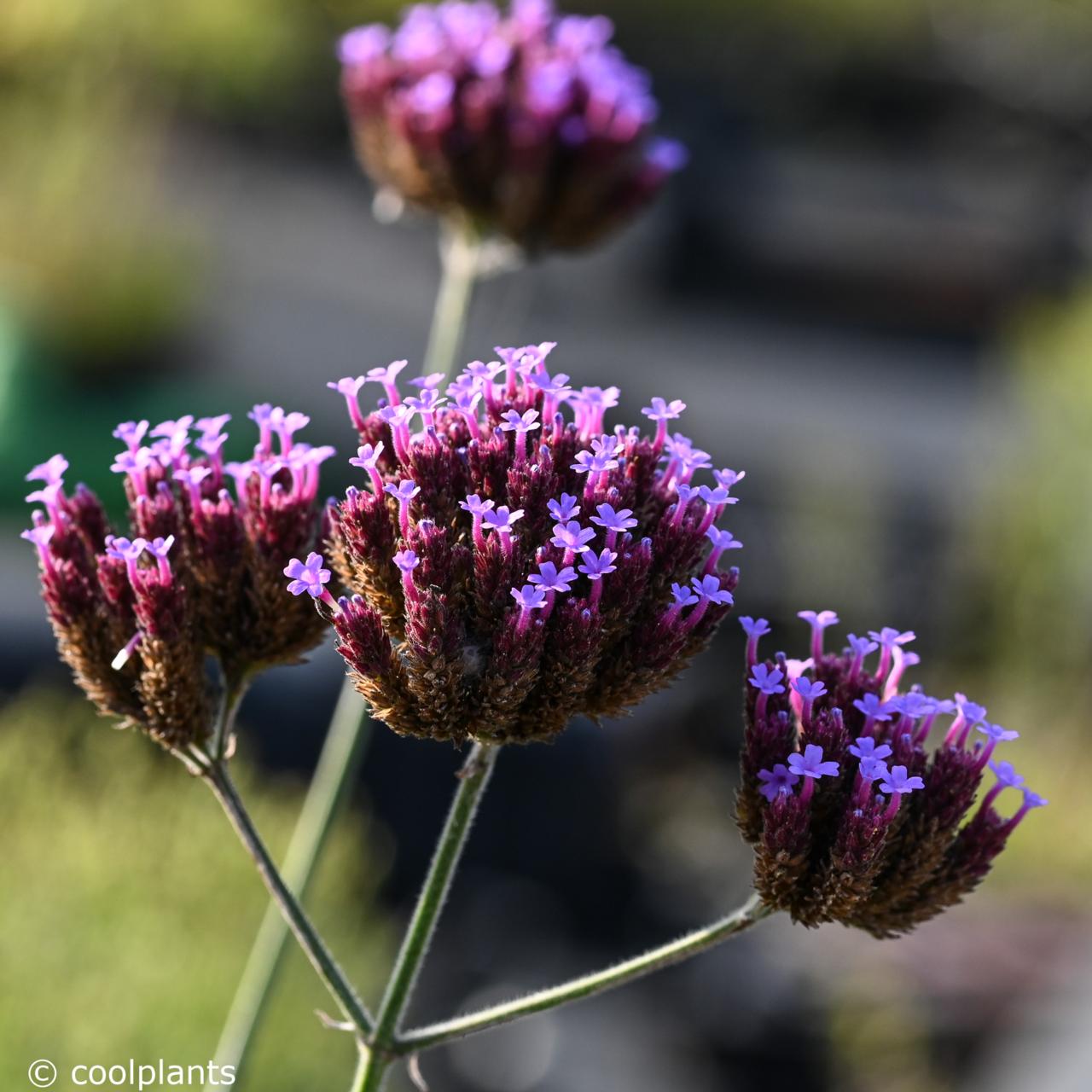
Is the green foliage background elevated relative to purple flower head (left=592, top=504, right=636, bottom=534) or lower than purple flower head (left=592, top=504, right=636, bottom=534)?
lower

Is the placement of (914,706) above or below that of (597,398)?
below

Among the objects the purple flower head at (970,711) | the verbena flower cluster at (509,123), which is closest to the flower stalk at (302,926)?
the purple flower head at (970,711)

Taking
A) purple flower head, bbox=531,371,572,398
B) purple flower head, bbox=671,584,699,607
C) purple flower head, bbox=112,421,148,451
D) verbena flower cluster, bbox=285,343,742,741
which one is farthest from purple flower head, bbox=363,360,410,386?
purple flower head, bbox=671,584,699,607

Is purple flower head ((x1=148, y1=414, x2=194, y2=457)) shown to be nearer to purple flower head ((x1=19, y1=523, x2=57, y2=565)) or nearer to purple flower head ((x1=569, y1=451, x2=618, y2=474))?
purple flower head ((x1=19, y1=523, x2=57, y2=565))

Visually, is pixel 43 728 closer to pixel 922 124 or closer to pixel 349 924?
pixel 349 924

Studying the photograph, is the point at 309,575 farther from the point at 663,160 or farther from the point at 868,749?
the point at 663,160

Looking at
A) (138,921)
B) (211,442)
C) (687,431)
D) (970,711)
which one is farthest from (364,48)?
(687,431)

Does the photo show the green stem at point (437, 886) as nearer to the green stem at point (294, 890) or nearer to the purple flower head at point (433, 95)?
the green stem at point (294, 890)
